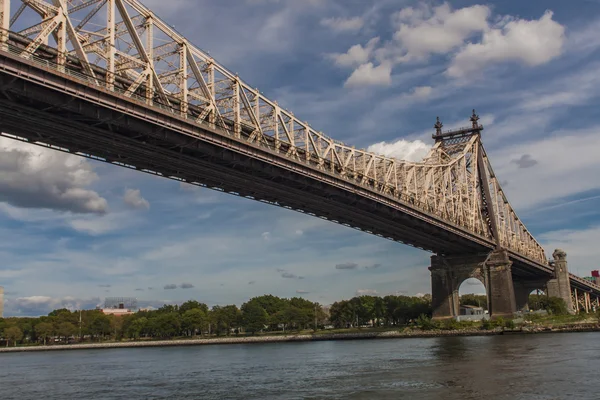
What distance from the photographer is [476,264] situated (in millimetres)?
95625

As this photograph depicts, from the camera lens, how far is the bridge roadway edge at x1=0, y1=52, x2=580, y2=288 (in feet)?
98.0

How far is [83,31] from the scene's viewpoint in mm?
36125

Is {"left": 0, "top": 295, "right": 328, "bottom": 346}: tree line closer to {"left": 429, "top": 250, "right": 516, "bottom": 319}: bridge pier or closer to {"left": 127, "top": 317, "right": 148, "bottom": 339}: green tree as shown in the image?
{"left": 127, "top": 317, "right": 148, "bottom": 339}: green tree

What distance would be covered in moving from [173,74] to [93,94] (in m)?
9.88

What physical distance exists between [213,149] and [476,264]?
Answer: 64.6 meters

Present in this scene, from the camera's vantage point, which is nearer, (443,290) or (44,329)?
(443,290)

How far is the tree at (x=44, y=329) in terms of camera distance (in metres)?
160

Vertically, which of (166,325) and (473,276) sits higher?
(473,276)

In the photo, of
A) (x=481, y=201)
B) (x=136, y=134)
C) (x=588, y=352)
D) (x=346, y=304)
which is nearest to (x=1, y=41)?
(x=136, y=134)

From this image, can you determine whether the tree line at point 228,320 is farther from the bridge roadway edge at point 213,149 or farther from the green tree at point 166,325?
the bridge roadway edge at point 213,149

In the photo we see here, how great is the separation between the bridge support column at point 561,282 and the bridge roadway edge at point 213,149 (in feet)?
176

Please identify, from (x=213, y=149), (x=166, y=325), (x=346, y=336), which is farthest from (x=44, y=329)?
(x=213, y=149)

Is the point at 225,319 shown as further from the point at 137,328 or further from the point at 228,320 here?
the point at 137,328

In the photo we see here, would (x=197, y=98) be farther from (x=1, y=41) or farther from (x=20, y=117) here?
(x=1, y=41)
